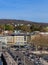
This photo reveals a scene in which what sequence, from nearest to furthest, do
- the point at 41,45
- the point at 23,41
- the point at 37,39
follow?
the point at 41,45 → the point at 37,39 → the point at 23,41

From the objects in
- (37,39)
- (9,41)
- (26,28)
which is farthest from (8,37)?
(26,28)

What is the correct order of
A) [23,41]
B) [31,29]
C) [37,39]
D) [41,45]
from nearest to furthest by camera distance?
[41,45] → [37,39] → [23,41] → [31,29]

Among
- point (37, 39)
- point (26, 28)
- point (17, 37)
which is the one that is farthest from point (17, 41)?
point (26, 28)

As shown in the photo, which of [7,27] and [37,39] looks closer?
[37,39]

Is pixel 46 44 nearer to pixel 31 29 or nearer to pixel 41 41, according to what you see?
pixel 41 41

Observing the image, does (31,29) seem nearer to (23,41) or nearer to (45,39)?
(23,41)

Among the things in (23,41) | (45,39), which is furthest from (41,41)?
(23,41)

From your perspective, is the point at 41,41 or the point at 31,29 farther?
the point at 31,29

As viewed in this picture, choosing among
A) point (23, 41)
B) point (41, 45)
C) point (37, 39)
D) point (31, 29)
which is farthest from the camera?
point (31, 29)
